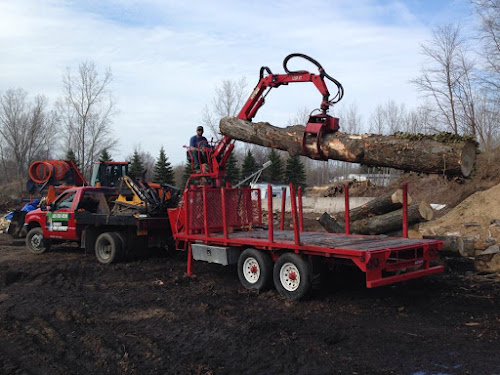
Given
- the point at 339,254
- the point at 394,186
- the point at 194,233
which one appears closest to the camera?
the point at 339,254

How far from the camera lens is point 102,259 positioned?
10953mm

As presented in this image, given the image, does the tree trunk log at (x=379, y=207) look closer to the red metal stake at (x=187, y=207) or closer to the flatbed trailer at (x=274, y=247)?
the flatbed trailer at (x=274, y=247)

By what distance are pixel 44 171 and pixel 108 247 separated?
5.20 meters

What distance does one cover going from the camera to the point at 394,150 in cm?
651

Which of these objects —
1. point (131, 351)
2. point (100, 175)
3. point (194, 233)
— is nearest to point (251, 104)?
point (194, 233)

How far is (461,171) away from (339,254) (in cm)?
191

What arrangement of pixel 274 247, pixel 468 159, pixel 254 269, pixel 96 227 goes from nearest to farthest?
1. pixel 468 159
2. pixel 274 247
3. pixel 254 269
4. pixel 96 227

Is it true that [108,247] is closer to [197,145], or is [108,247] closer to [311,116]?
[197,145]

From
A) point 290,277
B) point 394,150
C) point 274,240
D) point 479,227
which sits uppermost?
point 394,150

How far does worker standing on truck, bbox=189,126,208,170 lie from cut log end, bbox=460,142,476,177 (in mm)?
5262

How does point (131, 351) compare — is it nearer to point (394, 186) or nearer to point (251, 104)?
point (251, 104)

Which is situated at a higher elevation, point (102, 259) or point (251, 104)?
point (251, 104)

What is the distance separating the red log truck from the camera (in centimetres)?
668

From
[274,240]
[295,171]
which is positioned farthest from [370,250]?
[295,171]
